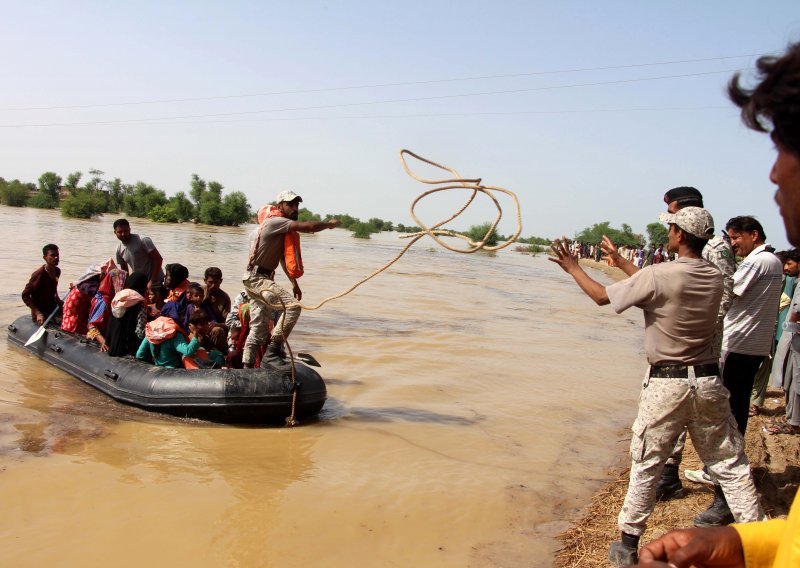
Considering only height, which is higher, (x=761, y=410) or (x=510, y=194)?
(x=510, y=194)

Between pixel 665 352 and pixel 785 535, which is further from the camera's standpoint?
pixel 665 352

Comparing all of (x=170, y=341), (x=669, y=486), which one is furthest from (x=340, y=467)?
(x=669, y=486)

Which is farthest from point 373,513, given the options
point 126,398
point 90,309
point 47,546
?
point 90,309

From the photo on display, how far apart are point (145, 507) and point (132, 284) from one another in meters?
3.22

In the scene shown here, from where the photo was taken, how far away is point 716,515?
3770mm

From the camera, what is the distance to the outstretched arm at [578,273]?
3238 millimetres

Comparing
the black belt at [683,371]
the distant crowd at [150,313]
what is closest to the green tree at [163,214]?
the distant crowd at [150,313]

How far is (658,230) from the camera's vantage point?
5578cm

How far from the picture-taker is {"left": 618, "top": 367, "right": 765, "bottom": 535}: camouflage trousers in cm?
316

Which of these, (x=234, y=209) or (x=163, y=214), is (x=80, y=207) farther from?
(x=234, y=209)

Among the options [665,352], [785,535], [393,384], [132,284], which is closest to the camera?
[785,535]

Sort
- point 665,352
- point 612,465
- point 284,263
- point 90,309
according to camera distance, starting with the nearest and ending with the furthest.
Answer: point 665,352 < point 612,465 < point 284,263 < point 90,309

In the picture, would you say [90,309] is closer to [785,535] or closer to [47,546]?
[47,546]

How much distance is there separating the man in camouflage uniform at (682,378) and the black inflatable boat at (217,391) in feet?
12.6
